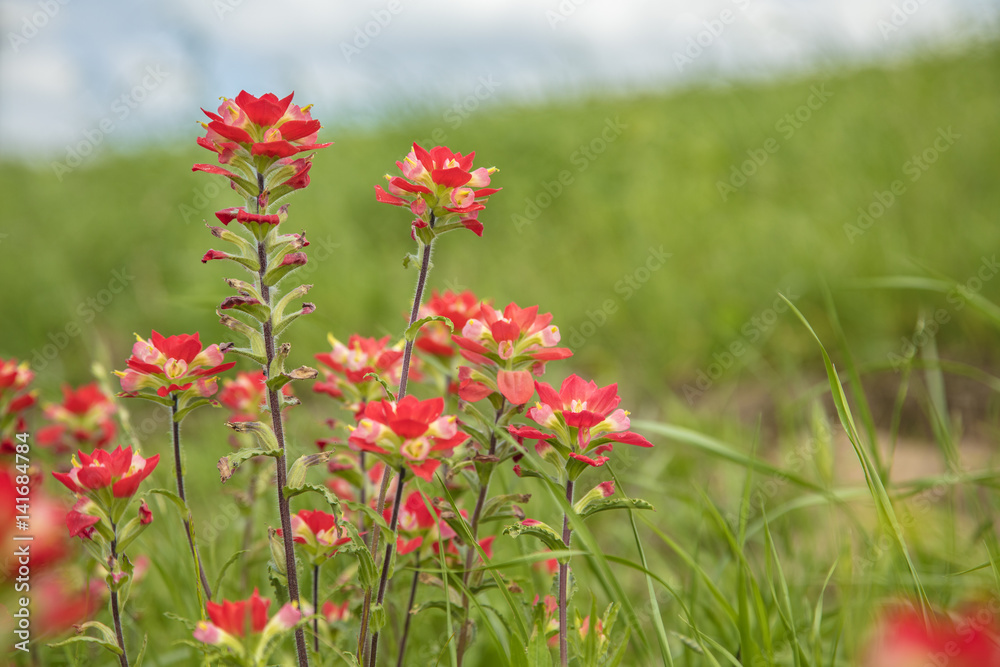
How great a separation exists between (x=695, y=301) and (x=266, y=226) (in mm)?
2821

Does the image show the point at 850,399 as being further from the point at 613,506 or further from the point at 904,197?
the point at 613,506

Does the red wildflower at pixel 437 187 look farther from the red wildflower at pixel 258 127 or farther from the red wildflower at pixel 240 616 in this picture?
the red wildflower at pixel 240 616

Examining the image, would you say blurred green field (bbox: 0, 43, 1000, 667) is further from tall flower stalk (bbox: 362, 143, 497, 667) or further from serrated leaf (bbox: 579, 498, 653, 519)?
tall flower stalk (bbox: 362, 143, 497, 667)

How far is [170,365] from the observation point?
1.12 meters

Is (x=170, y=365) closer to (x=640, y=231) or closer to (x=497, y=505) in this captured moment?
(x=497, y=505)

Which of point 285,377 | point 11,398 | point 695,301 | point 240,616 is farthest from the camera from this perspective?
point 695,301

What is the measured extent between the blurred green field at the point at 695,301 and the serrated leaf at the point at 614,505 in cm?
13

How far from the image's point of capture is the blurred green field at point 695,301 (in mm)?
1710

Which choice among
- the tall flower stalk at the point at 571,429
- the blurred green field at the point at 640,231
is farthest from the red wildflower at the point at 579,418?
the blurred green field at the point at 640,231

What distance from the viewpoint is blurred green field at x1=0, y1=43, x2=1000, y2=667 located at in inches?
67.3

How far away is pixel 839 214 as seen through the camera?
3.80m

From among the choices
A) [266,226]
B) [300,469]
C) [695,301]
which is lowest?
[300,469]

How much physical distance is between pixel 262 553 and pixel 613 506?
1.00 metres

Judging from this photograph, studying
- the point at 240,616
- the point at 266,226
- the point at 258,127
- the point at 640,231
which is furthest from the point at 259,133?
the point at 640,231
